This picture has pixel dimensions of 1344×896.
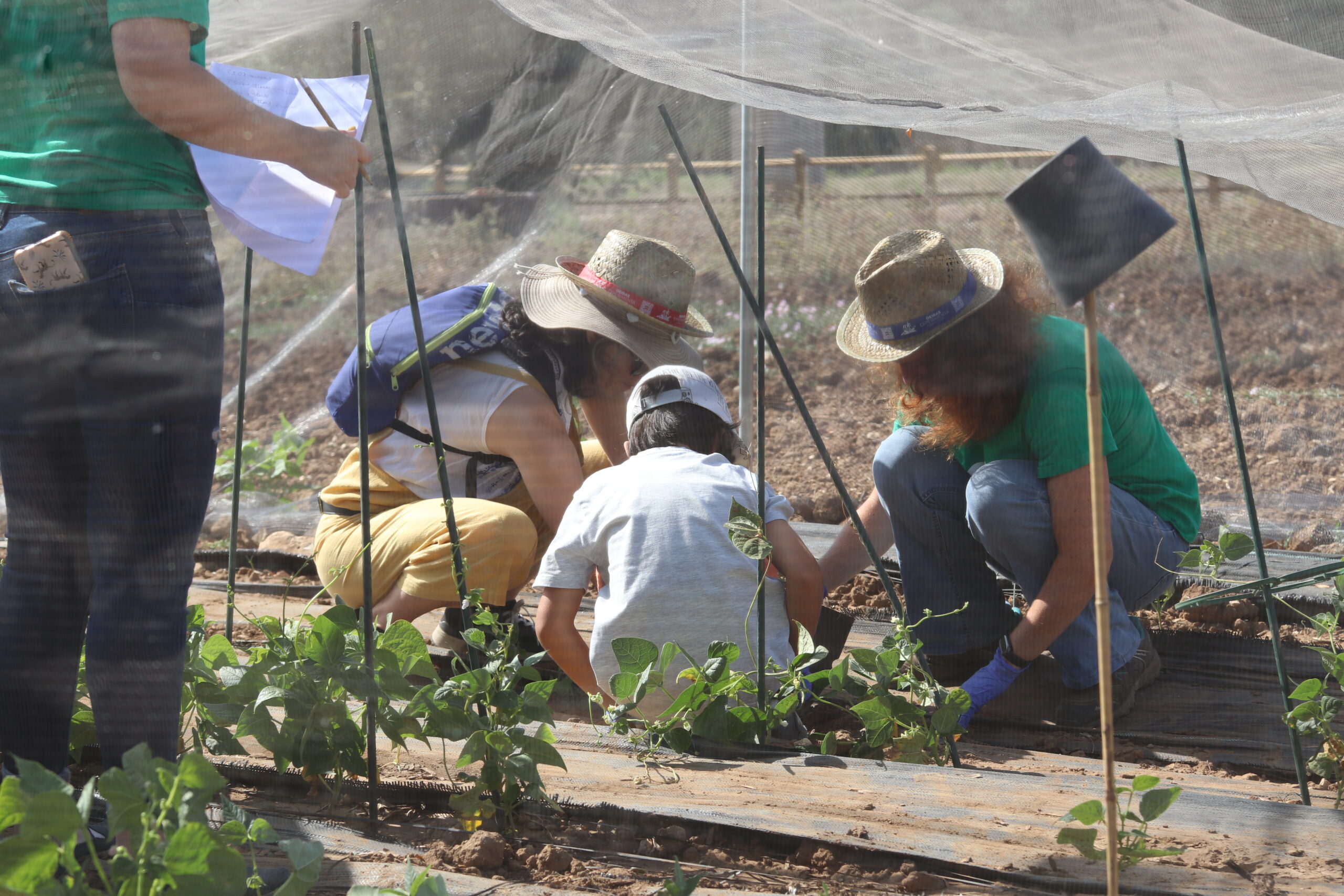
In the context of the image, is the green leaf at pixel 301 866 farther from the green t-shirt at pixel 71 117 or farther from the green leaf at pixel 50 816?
the green t-shirt at pixel 71 117

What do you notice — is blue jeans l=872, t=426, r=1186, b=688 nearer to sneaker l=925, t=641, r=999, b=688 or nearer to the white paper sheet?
sneaker l=925, t=641, r=999, b=688

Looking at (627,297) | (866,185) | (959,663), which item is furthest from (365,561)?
(866,185)

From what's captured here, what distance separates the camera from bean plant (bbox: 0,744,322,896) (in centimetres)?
96

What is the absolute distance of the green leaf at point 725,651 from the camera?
170cm

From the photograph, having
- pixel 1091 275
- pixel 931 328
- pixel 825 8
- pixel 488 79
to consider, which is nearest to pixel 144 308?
pixel 1091 275

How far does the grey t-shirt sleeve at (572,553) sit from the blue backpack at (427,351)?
502 mm

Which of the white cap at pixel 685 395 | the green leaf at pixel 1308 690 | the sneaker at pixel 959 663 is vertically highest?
the white cap at pixel 685 395

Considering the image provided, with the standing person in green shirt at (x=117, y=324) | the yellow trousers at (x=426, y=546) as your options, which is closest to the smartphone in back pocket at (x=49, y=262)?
the standing person in green shirt at (x=117, y=324)

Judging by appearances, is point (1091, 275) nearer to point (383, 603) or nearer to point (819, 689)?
point (819, 689)

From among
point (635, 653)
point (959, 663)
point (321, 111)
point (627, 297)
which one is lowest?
point (959, 663)

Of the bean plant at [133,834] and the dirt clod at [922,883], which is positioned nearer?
the bean plant at [133,834]

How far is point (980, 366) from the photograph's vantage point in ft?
6.71

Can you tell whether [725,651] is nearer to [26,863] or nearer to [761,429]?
[761,429]

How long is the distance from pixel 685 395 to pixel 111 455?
1.05 meters
